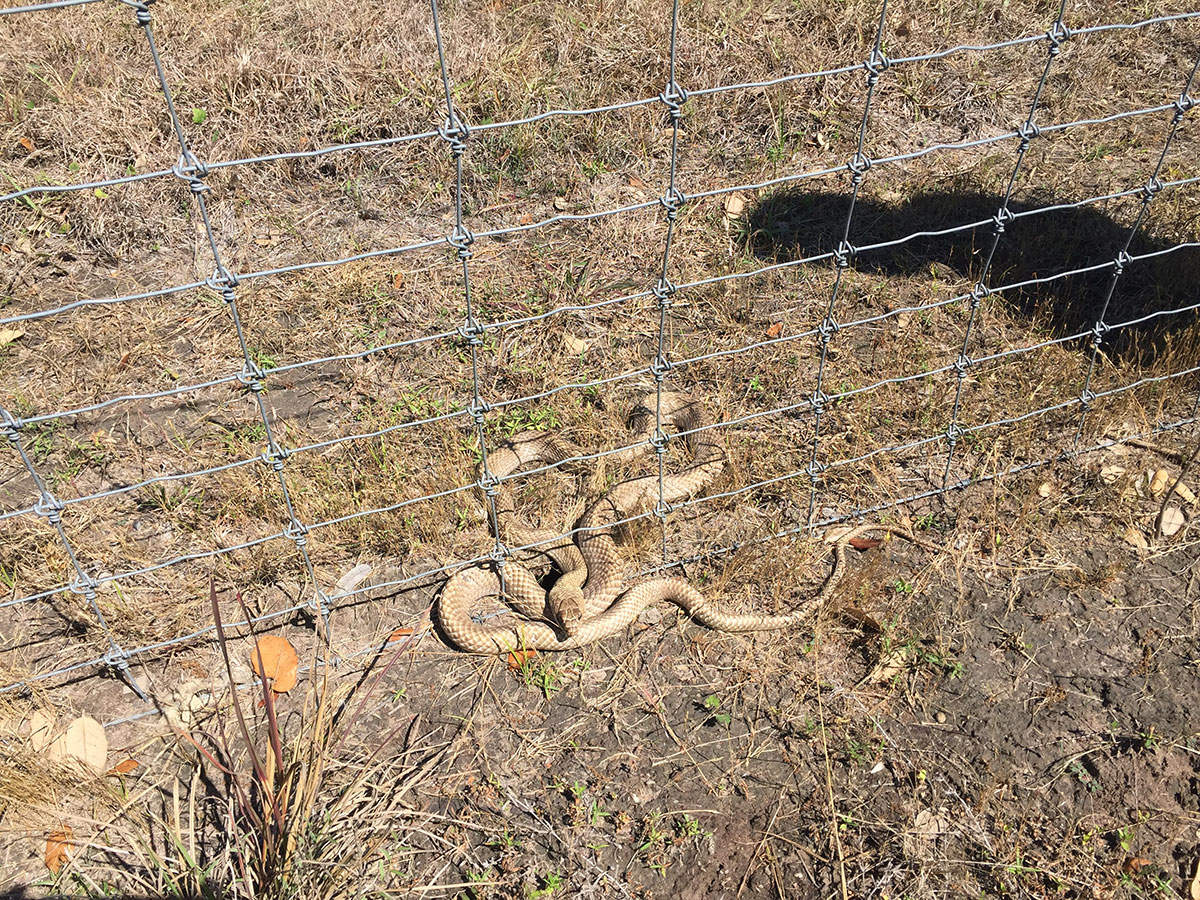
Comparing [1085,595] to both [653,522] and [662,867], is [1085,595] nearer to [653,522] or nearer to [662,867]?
[653,522]

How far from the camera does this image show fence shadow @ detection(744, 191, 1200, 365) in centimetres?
476

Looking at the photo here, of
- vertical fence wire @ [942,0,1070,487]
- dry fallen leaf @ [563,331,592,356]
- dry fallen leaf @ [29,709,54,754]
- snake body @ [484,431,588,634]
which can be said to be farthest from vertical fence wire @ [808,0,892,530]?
dry fallen leaf @ [29,709,54,754]

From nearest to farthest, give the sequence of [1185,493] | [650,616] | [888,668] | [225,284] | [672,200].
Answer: [225,284]
[672,200]
[888,668]
[650,616]
[1185,493]

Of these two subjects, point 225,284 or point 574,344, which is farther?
point 574,344

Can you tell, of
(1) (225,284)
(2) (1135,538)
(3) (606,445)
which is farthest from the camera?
(3) (606,445)

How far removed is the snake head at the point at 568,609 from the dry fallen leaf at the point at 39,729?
5.56ft

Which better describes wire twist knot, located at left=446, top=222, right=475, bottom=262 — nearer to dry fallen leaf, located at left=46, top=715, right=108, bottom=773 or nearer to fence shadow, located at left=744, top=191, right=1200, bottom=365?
dry fallen leaf, located at left=46, top=715, right=108, bottom=773

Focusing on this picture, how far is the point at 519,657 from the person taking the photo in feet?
11.3

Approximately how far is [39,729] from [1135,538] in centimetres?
398

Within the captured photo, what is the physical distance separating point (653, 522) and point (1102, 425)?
1993 millimetres

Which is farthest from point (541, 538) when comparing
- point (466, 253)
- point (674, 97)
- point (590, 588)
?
point (674, 97)

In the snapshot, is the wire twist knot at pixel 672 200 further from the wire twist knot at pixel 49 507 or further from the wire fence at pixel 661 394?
the wire twist knot at pixel 49 507

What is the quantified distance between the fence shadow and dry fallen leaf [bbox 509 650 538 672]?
2.62 meters

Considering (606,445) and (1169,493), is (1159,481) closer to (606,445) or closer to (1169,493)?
(1169,493)
